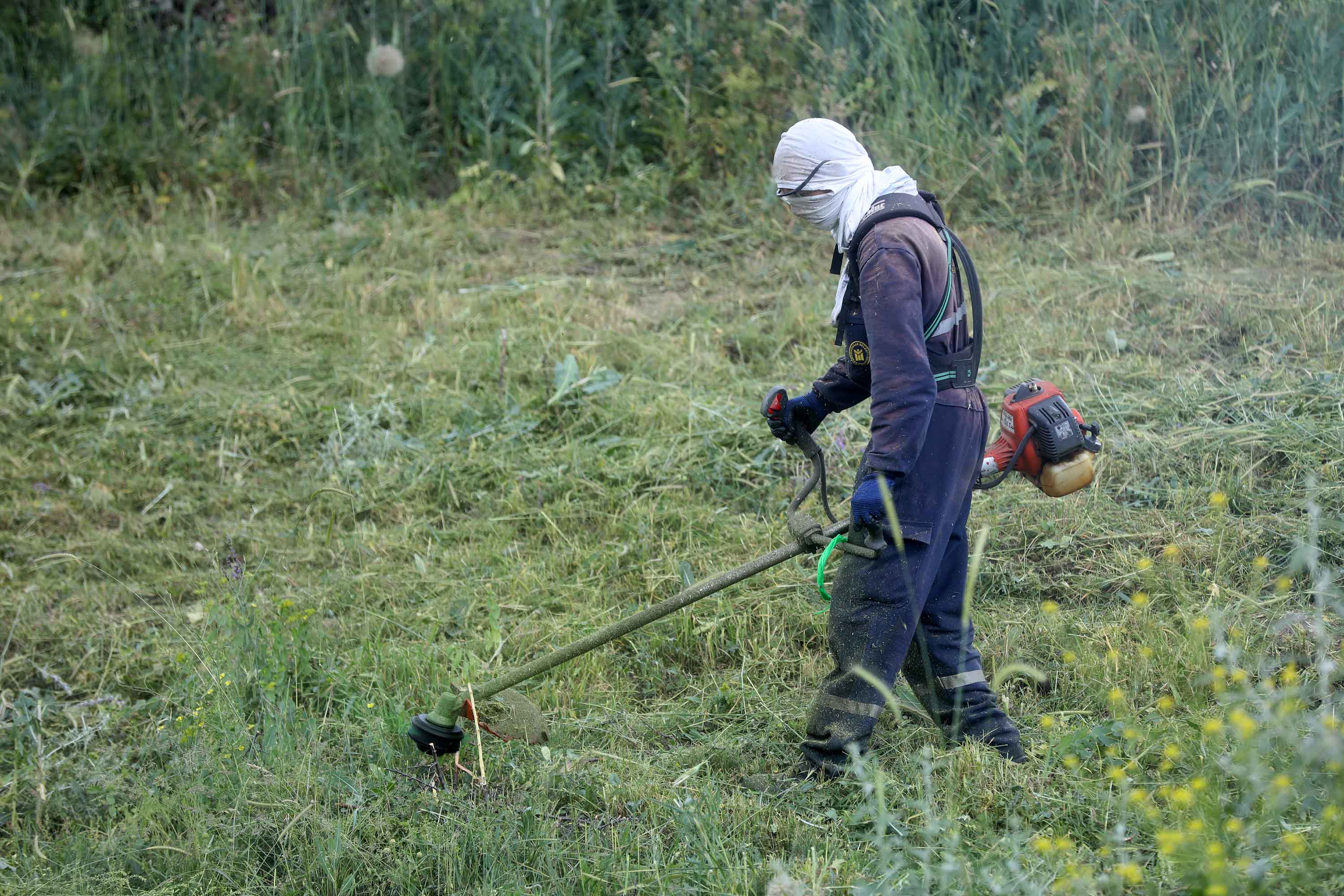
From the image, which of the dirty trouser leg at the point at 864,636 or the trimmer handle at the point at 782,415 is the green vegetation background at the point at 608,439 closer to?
the dirty trouser leg at the point at 864,636

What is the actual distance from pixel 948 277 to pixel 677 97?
16.2 ft

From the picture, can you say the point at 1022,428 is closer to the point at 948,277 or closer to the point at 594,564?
the point at 948,277

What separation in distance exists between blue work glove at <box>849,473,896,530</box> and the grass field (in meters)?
0.53

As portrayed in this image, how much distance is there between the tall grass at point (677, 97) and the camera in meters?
6.43

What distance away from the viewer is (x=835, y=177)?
3.24m

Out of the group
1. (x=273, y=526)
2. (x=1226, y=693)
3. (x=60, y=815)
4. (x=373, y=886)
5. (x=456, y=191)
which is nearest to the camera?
(x=1226, y=693)

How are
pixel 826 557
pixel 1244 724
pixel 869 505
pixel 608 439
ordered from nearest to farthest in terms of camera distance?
1. pixel 1244 724
2. pixel 869 505
3. pixel 826 557
4. pixel 608 439

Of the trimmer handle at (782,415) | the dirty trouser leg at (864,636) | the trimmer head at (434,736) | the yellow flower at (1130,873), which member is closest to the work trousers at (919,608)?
the dirty trouser leg at (864,636)

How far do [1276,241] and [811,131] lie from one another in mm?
3901

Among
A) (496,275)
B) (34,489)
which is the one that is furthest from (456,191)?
(34,489)

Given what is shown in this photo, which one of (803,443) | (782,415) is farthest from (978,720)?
(782,415)

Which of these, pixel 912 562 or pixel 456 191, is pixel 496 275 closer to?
pixel 456 191

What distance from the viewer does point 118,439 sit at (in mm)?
5660

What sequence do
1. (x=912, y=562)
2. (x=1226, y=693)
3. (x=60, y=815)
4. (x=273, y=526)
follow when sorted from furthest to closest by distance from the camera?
(x=273, y=526), (x=60, y=815), (x=912, y=562), (x=1226, y=693)
